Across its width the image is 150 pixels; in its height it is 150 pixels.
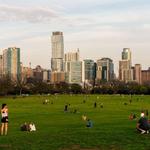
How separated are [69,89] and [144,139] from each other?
177129mm

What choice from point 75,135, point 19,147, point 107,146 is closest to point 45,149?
point 19,147

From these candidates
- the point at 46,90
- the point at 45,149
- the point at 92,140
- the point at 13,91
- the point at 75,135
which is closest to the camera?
the point at 45,149

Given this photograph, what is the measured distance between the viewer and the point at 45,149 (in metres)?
20.0

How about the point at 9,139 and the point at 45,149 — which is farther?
the point at 9,139

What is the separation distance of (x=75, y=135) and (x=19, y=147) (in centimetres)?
470

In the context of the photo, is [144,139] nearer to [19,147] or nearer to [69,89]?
[19,147]

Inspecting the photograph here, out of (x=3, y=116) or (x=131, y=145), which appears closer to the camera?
(x=131, y=145)

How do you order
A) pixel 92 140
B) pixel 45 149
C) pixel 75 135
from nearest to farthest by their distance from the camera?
1. pixel 45 149
2. pixel 92 140
3. pixel 75 135

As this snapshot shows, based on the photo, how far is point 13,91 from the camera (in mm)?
175625

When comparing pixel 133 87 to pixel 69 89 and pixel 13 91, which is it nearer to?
pixel 69 89

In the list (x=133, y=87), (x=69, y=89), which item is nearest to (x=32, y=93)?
(x=69, y=89)

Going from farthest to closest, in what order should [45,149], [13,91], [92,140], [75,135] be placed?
[13,91], [75,135], [92,140], [45,149]

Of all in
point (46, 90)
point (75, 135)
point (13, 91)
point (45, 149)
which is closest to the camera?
point (45, 149)

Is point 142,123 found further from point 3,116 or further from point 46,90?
point 46,90
